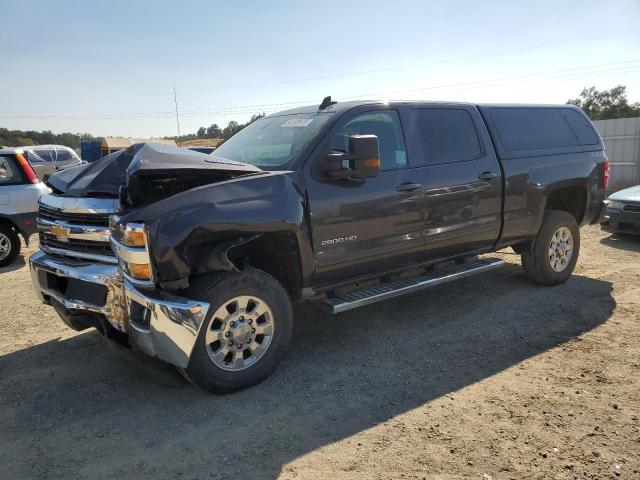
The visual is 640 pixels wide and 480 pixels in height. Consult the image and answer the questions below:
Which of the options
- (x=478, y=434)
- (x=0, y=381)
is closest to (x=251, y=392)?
(x=478, y=434)

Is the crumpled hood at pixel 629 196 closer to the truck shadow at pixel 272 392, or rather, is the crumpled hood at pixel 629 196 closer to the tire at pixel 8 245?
the truck shadow at pixel 272 392

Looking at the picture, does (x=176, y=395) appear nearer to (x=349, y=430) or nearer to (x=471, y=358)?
(x=349, y=430)

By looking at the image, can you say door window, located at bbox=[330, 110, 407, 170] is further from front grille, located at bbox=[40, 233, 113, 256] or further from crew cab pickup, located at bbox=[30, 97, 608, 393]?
front grille, located at bbox=[40, 233, 113, 256]

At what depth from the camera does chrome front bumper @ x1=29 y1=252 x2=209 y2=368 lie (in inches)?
123

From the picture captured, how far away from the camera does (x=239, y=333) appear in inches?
135

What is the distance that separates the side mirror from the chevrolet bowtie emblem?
78.9 inches

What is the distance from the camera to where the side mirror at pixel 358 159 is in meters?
3.67

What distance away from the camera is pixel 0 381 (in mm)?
3785

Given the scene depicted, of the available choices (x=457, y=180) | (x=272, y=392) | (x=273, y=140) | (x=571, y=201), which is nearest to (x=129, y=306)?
(x=272, y=392)

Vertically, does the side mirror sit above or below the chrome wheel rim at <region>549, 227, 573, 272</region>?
above

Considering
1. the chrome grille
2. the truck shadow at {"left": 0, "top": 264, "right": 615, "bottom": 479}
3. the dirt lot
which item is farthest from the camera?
the chrome grille

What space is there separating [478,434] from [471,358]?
1.09 m

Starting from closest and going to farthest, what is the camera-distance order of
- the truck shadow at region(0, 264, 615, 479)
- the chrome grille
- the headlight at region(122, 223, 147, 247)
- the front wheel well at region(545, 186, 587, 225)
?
1. the truck shadow at region(0, 264, 615, 479)
2. the headlight at region(122, 223, 147, 247)
3. the chrome grille
4. the front wheel well at region(545, 186, 587, 225)

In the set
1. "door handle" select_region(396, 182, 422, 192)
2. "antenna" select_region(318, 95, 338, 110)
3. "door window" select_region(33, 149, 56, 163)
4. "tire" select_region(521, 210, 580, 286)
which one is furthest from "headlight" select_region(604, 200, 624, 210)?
"door window" select_region(33, 149, 56, 163)
